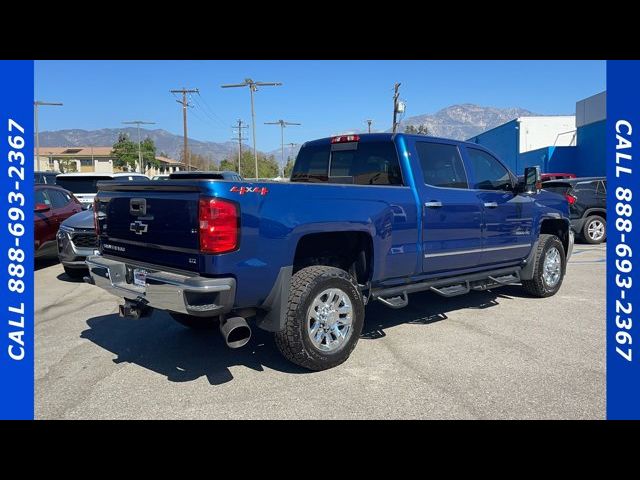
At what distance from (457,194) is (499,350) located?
170cm

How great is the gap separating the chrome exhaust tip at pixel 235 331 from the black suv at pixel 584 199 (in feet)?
35.3

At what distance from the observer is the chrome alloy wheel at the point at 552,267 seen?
645cm

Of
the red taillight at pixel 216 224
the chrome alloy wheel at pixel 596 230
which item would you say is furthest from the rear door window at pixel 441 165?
the chrome alloy wheel at pixel 596 230

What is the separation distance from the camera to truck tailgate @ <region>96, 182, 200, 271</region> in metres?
3.37

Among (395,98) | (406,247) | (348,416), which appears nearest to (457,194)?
(406,247)

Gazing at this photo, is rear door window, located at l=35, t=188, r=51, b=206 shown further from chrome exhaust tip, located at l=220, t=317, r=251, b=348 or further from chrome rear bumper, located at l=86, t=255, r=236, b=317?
chrome exhaust tip, located at l=220, t=317, r=251, b=348

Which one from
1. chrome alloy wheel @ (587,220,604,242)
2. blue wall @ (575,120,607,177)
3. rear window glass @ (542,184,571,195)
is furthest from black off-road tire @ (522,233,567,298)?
blue wall @ (575,120,607,177)

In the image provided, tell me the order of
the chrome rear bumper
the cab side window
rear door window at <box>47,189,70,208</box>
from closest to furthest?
1. the chrome rear bumper
2. the cab side window
3. rear door window at <box>47,189,70,208</box>

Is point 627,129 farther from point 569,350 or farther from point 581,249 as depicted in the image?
point 581,249

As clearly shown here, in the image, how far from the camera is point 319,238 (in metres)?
4.12

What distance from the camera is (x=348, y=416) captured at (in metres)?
3.17

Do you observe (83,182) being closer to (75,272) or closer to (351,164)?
(75,272)

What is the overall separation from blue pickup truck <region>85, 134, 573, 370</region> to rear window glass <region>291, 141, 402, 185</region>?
14mm

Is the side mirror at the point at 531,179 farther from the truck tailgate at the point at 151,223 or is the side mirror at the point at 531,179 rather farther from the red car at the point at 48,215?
the red car at the point at 48,215
